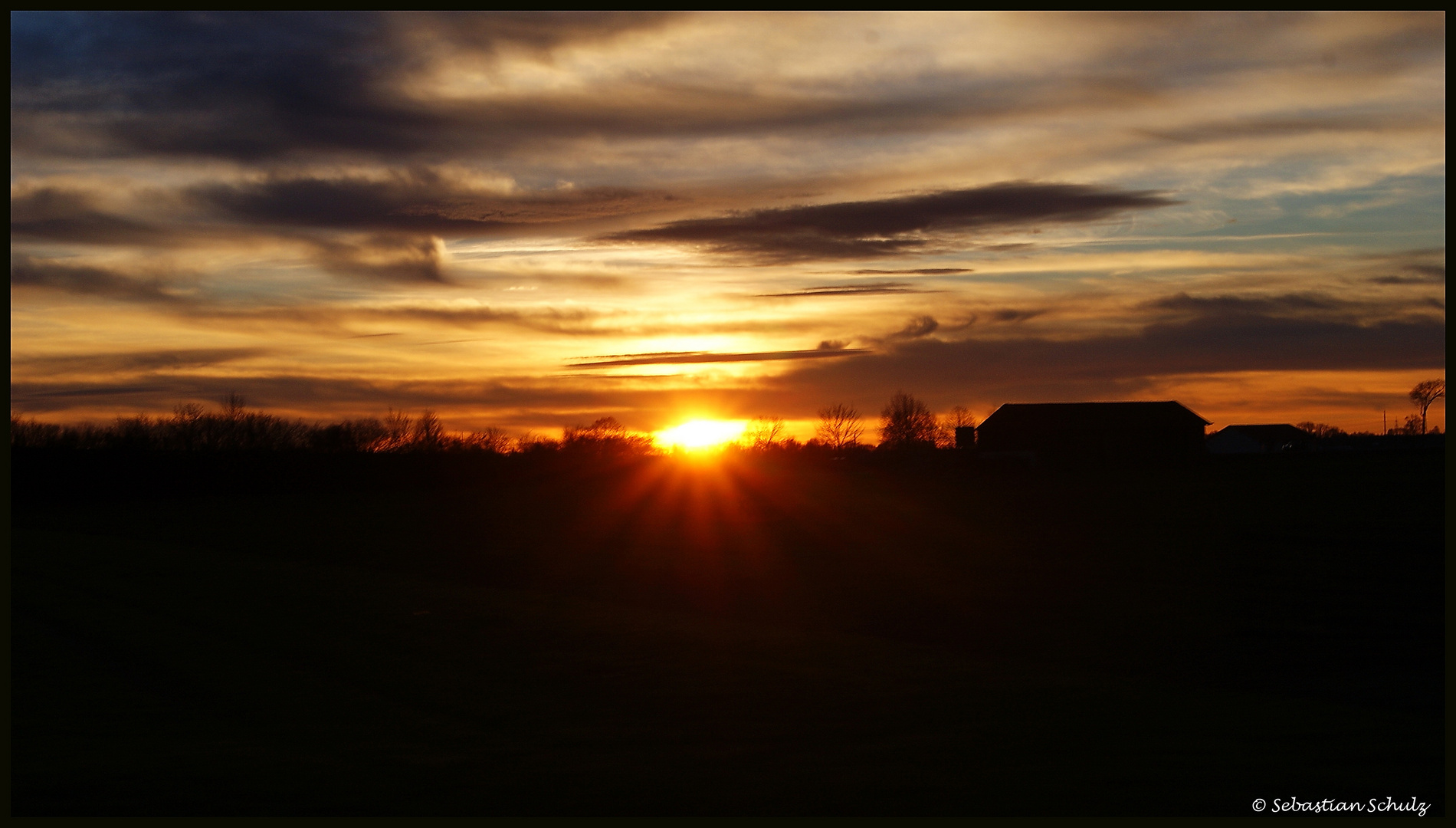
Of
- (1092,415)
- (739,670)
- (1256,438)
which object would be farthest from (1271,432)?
(739,670)

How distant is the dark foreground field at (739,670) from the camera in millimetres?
6559

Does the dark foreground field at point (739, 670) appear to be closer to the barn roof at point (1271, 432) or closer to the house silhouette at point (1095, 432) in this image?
the house silhouette at point (1095, 432)

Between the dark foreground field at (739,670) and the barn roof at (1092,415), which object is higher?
the barn roof at (1092,415)

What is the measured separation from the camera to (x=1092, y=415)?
87.1m

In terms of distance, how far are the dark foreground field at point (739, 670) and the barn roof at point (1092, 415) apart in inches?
2349

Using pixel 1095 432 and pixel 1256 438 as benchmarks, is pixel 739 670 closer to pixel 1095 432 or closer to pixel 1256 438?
pixel 1095 432

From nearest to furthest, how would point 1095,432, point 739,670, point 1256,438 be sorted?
1. point 739,670
2. point 1095,432
3. point 1256,438

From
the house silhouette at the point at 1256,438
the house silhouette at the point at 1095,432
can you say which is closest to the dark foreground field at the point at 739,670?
the house silhouette at the point at 1095,432

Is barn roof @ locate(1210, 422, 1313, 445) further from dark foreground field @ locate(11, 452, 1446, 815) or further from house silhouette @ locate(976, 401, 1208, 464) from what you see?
dark foreground field @ locate(11, 452, 1446, 815)

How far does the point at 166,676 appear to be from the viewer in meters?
10.1

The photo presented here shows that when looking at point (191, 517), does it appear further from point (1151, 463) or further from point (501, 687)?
point (1151, 463)

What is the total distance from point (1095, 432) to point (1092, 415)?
9.92ft

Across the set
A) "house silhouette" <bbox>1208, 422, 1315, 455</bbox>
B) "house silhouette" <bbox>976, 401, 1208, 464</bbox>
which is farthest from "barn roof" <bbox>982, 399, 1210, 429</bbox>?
"house silhouette" <bbox>1208, 422, 1315, 455</bbox>

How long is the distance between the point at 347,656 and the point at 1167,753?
7.90 m
